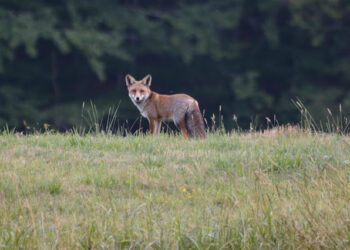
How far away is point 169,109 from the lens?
10.5 meters

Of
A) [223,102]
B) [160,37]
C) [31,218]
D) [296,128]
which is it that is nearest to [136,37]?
[160,37]

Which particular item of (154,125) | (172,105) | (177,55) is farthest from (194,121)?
(177,55)

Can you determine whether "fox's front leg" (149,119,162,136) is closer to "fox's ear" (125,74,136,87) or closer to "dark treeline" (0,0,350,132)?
"fox's ear" (125,74,136,87)

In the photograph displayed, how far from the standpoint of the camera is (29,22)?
20078mm

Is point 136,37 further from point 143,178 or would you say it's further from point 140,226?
point 140,226

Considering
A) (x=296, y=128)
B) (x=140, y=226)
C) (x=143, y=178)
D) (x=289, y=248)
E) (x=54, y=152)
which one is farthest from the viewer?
(x=296, y=128)

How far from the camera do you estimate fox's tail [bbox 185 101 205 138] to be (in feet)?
32.2

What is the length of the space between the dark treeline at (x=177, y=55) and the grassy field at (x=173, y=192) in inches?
508

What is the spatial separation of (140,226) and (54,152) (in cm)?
283

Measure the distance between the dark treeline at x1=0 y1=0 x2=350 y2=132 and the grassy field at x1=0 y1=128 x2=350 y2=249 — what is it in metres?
12.9

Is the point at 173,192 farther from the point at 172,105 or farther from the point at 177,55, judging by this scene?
the point at 177,55

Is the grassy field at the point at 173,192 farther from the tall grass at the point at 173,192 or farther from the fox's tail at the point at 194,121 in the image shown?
the fox's tail at the point at 194,121

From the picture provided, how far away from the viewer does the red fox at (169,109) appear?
1002 centimetres


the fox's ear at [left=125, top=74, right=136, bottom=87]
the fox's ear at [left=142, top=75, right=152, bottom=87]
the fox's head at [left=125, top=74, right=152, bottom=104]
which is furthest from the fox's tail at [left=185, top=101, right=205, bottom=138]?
the fox's ear at [left=125, top=74, right=136, bottom=87]
